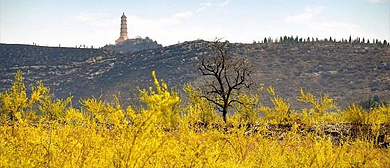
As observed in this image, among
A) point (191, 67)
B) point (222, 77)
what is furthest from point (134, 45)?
point (222, 77)

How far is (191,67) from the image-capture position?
2980 inches

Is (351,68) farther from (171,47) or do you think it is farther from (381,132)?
(381,132)

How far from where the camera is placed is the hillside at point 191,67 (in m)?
63.9

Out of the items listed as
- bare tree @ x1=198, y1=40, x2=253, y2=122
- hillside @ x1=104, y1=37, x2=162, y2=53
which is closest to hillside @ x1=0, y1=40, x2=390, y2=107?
bare tree @ x1=198, y1=40, x2=253, y2=122

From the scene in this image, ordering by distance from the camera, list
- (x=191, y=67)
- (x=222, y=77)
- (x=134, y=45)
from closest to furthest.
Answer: (x=222, y=77), (x=191, y=67), (x=134, y=45)

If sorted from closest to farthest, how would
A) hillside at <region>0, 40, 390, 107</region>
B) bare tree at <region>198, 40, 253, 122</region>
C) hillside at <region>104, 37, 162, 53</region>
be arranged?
bare tree at <region>198, 40, 253, 122</region> < hillside at <region>0, 40, 390, 107</region> < hillside at <region>104, 37, 162, 53</region>

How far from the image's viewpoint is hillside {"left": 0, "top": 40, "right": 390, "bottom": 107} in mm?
63938

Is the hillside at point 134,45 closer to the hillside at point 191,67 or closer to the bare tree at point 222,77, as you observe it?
the hillside at point 191,67

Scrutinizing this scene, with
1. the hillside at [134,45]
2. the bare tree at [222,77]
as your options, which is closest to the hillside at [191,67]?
the bare tree at [222,77]

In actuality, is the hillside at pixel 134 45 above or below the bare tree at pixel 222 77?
above

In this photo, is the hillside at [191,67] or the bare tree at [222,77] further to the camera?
the hillside at [191,67]

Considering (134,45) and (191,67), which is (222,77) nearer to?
(191,67)

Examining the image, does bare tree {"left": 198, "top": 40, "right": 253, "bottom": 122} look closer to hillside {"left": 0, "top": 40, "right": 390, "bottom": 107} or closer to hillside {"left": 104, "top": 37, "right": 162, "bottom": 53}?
hillside {"left": 0, "top": 40, "right": 390, "bottom": 107}

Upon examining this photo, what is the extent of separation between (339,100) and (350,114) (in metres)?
36.8
